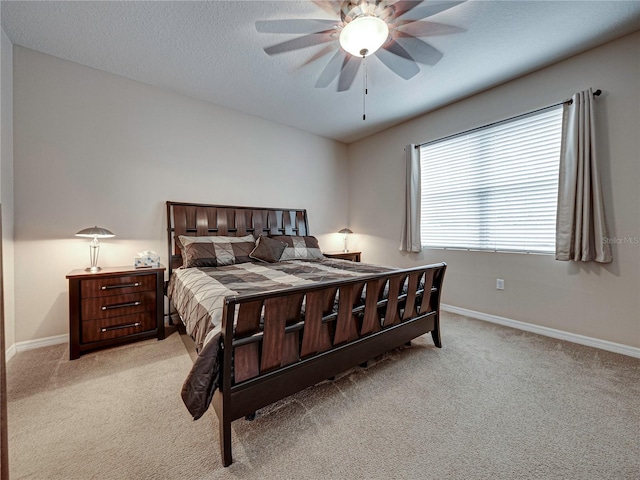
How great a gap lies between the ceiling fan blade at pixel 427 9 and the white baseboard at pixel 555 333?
3121 mm

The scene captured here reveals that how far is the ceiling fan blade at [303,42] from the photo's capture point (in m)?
2.16

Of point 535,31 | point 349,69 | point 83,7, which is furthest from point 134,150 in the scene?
point 535,31

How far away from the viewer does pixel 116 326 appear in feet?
8.29

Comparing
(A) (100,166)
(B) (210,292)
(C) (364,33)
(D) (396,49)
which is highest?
(D) (396,49)

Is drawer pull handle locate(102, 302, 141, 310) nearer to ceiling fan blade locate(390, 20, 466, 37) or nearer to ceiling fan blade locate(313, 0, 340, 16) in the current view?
ceiling fan blade locate(313, 0, 340, 16)

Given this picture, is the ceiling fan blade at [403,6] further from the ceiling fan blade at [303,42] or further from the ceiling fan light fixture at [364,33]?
the ceiling fan blade at [303,42]

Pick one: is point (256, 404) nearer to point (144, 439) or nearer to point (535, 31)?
point (144, 439)

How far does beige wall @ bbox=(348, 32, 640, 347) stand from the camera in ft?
7.78

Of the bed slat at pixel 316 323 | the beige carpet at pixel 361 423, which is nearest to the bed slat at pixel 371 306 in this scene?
the bed slat at pixel 316 323

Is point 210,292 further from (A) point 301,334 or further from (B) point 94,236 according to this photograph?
(B) point 94,236

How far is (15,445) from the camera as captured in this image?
1.41 m

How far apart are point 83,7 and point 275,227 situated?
2.78m

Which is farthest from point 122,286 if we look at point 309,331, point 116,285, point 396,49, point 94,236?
point 396,49

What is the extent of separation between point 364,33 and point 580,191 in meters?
2.45
